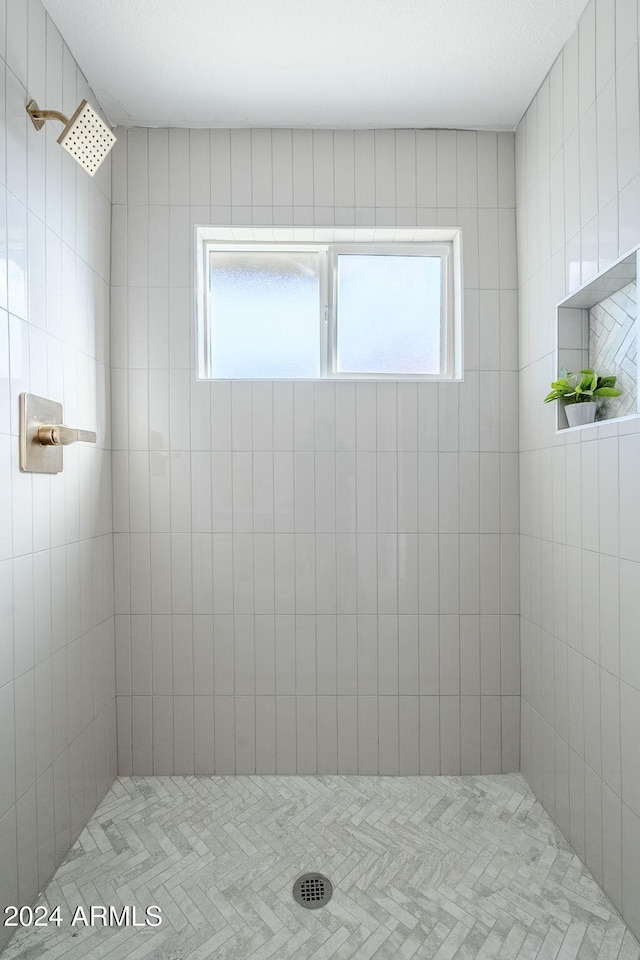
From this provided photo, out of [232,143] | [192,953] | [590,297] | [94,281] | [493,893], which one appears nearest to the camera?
[192,953]

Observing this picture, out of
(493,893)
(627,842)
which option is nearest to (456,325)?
(627,842)

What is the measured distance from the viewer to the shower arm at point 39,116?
→ 148 cm

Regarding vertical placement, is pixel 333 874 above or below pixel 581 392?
below

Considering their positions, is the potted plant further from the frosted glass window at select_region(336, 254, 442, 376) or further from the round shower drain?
the round shower drain

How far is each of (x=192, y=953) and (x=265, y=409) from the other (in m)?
1.63

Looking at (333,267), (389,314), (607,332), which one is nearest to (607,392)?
(607,332)

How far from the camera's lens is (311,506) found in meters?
2.15

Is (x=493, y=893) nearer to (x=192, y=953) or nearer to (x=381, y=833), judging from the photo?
(x=381, y=833)

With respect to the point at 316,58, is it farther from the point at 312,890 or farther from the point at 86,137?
the point at 312,890

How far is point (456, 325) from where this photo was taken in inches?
86.4

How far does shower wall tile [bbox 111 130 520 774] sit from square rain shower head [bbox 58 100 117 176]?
56 cm

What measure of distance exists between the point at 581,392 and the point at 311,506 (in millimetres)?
1019

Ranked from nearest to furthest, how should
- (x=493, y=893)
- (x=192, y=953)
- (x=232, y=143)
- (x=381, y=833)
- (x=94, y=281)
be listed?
(x=192, y=953)
(x=493, y=893)
(x=381, y=833)
(x=94, y=281)
(x=232, y=143)

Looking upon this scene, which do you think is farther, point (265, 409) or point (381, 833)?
point (265, 409)
